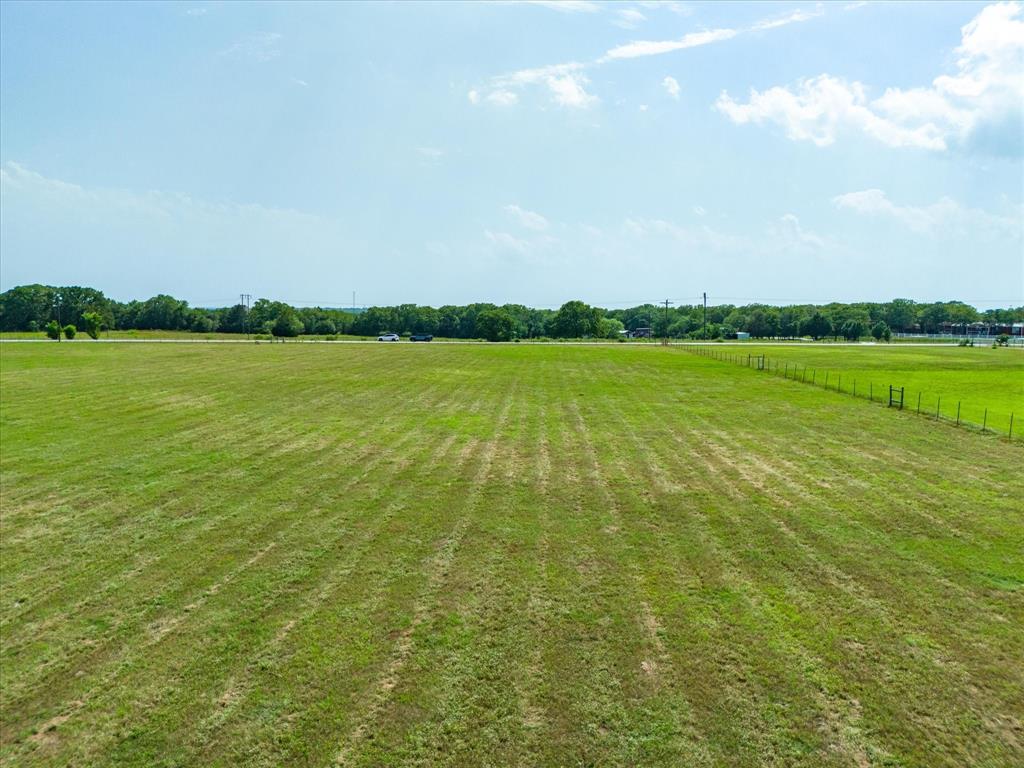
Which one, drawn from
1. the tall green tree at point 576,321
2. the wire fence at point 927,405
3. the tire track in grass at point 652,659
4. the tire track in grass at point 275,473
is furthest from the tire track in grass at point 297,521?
the tall green tree at point 576,321

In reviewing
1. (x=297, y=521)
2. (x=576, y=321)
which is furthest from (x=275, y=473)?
(x=576, y=321)

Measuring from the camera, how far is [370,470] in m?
16.8

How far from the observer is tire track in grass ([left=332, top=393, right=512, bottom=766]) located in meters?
6.26

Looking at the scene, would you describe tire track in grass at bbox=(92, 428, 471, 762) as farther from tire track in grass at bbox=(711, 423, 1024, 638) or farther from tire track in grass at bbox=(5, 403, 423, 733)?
tire track in grass at bbox=(711, 423, 1024, 638)

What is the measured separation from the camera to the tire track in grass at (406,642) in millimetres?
6262

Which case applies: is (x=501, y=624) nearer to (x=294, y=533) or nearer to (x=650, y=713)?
(x=650, y=713)

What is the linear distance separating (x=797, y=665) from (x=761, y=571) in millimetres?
2867

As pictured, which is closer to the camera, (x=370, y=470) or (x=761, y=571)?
(x=761, y=571)

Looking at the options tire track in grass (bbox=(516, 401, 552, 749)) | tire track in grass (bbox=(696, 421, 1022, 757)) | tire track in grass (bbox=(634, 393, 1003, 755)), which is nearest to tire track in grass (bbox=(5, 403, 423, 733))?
tire track in grass (bbox=(516, 401, 552, 749))

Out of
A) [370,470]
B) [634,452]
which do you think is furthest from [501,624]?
[634,452]

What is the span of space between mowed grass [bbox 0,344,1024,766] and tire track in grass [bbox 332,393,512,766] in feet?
0.12

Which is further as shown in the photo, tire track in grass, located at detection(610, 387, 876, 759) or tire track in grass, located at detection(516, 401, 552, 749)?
tire track in grass, located at detection(516, 401, 552, 749)

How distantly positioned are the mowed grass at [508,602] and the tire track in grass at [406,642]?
0.04 metres

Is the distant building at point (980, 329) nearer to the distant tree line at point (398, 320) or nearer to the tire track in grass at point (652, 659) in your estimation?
the distant tree line at point (398, 320)
